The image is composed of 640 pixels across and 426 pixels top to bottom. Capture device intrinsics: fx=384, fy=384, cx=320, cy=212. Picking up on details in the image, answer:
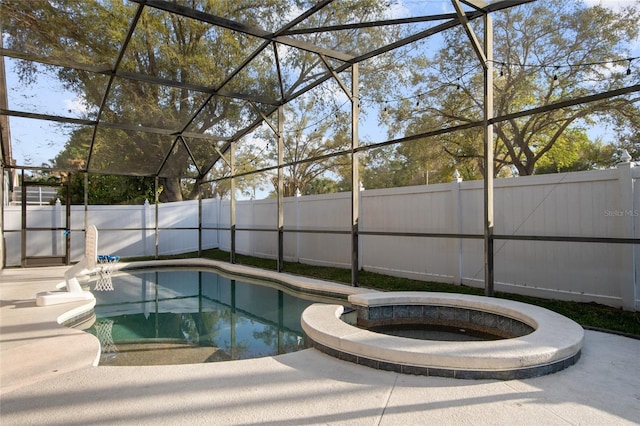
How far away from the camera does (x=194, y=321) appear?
19.1 feet

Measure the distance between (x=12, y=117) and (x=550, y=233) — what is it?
36.1ft

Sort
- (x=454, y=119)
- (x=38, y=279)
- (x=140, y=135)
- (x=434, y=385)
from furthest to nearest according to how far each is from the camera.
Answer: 1. (x=454, y=119)
2. (x=140, y=135)
3. (x=38, y=279)
4. (x=434, y=385)

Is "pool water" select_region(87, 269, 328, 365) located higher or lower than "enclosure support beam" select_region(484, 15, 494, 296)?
lower

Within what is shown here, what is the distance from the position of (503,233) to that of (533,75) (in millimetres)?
8480

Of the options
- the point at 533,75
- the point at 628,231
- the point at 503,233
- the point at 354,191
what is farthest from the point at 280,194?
the point at 533,75

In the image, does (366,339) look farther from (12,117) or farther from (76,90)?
(12,117)

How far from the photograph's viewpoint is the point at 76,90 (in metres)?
8.27

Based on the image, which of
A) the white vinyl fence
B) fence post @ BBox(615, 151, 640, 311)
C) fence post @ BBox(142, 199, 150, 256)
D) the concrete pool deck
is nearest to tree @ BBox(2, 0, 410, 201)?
fence post @ BBox(142, 199, 150, 256)

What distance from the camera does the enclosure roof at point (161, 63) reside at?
6012 mm

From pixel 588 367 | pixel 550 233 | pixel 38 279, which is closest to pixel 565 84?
pixel 550 233

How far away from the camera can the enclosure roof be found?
601 centimetres

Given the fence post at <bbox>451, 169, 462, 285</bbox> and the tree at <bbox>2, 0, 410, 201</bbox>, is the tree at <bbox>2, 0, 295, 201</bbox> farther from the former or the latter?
the fence post at <bbox>451, 169, 462, 285</bbox>

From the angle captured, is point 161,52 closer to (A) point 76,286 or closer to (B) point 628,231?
(A) point 76,286

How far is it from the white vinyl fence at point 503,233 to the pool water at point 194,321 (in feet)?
6.35
